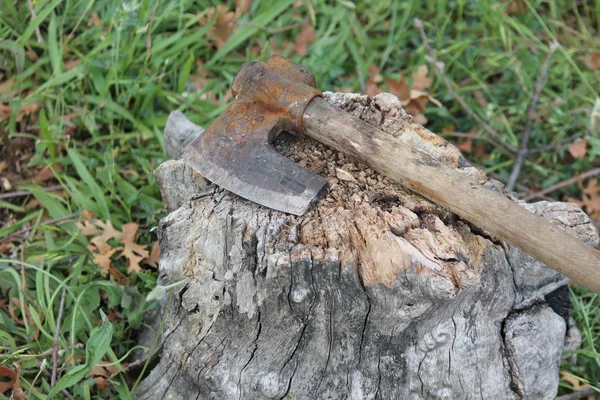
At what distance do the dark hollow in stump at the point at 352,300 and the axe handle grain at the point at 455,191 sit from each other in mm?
97

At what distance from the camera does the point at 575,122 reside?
3953 mm

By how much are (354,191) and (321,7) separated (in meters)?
2.36

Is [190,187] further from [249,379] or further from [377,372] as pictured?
[377,372]

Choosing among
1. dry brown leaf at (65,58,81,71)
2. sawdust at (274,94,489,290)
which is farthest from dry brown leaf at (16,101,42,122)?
sawdust at (274,94,489,290)

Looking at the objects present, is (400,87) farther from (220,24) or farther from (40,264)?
(40,264)

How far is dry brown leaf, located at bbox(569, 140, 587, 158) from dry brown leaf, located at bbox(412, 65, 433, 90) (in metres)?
0.99

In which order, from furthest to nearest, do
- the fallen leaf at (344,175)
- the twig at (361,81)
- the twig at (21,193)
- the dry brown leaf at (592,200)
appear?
1. the twig at (361,81)
2. the dry brown leaf at (592,200)
3. the twig at (21,193)
4. the fallen leaf at (344,175)

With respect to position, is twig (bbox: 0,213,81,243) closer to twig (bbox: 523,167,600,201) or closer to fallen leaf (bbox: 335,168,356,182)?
fallen leaf (bbox: 335,168,356,182)

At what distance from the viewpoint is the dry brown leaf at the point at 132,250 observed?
10.2 feet

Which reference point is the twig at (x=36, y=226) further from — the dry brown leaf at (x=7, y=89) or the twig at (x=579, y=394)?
the twig at (x=579, y=394)

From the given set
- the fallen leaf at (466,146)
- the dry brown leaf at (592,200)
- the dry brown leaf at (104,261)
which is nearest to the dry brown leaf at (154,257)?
the dry brown leaf at (104,261)

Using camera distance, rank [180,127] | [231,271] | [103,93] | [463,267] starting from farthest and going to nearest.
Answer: [103,93] → [180,127] → [231,271] → [463,267]

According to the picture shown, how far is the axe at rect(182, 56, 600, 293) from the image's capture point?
7.38 feet

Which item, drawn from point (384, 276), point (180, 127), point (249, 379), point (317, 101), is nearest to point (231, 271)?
point (249, 379)
